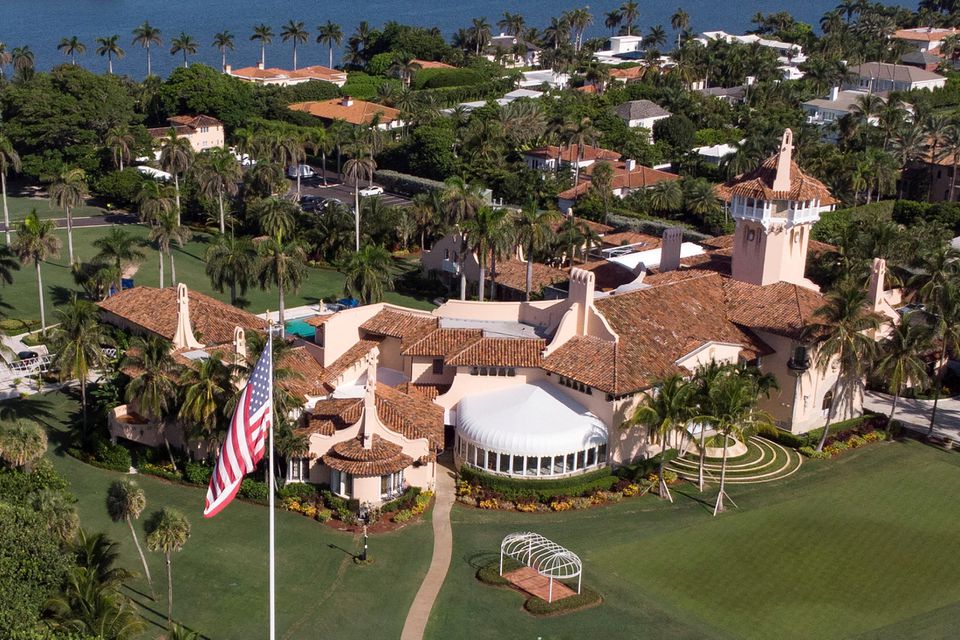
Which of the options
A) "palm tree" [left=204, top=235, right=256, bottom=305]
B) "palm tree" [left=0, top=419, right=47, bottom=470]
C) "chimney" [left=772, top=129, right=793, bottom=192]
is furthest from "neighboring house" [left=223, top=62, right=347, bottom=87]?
"palm tree" [left=0, top=419, right=47, bottom=470]

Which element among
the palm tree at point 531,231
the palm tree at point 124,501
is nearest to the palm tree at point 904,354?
the palm tree at point 531,231

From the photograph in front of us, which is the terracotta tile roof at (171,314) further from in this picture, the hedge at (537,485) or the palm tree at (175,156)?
the palm tree at (175,156)

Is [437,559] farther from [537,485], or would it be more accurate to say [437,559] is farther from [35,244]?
[35,244]

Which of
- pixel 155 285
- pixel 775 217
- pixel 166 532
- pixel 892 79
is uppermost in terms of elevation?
pixel 775 217

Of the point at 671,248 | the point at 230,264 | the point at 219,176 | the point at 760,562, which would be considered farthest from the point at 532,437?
the point at 219,176

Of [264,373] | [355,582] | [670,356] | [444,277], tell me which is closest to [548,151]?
[444,277]
